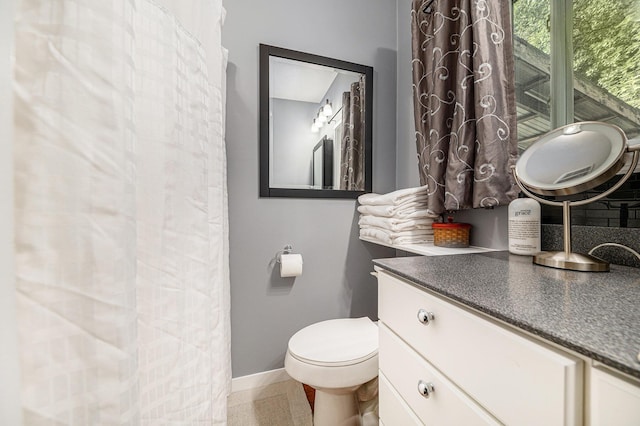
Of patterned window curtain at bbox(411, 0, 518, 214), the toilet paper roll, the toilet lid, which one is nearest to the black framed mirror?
the toilet paper roll

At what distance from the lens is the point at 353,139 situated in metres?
1.65

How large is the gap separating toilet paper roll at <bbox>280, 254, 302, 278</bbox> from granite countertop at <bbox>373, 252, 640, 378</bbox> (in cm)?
70

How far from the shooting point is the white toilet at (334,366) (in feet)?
3.28

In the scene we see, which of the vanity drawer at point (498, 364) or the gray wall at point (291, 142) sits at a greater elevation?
the gray wall at point (291, 142)

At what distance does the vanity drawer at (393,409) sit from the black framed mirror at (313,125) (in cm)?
103

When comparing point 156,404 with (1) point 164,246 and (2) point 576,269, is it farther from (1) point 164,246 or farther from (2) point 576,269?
(2) point 576,269

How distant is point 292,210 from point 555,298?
1.23m

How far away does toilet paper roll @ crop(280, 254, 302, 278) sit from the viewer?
1.39 metres

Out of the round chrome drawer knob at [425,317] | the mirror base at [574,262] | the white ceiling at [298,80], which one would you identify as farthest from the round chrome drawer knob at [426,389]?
the white ceiling at [298,80]

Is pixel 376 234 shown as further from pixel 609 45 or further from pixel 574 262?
pixel 609 45

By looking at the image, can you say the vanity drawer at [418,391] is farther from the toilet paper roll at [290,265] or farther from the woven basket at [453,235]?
the toilet paper roll at [290,265]

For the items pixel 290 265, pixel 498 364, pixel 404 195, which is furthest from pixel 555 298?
pixel 290 265

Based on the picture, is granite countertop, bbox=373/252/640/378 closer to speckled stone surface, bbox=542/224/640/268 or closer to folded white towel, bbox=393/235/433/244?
speckled stone surface, bbox=542/224/640/268

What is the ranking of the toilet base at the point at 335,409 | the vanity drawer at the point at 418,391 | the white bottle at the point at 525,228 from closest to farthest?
the vanity drawer at the point at 418,391 < the white bottle at the point at 525,228 < the toilet base at the point at 335,409
